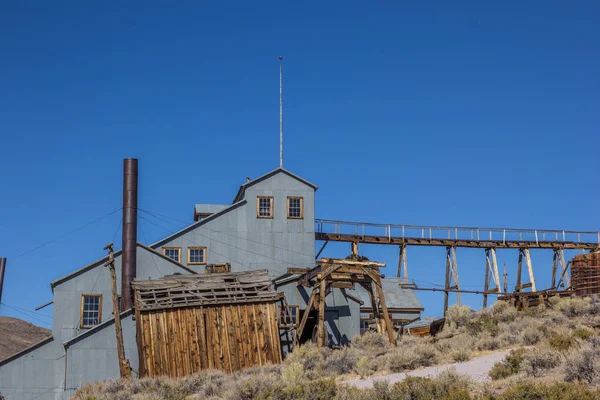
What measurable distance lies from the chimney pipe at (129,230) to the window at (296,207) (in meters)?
9.92

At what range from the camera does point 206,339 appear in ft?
99.8

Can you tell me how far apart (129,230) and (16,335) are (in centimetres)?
3015

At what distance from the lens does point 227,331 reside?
30.7 meters

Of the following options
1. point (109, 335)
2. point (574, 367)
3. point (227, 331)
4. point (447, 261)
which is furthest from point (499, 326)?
point (447, 261)

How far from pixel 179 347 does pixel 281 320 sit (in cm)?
639

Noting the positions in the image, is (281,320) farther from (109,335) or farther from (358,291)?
(358,291)

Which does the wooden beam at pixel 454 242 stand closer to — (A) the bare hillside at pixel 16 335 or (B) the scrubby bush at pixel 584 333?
(A) the bare hillside at pixel 16 335

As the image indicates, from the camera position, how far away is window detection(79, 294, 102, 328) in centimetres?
3594

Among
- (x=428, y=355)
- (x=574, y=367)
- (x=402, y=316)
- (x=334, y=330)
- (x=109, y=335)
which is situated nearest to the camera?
(x=574, y=367)

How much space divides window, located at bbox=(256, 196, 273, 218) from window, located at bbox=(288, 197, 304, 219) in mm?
1104

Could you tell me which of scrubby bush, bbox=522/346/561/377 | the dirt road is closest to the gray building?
the dirt road

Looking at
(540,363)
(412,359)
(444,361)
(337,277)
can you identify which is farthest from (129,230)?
(540,363)

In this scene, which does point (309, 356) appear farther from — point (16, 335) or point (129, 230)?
point (16, 335)

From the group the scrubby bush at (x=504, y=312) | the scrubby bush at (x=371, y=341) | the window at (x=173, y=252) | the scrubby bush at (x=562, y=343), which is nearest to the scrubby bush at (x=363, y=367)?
the scrubby bush at (x=562, y=343)
